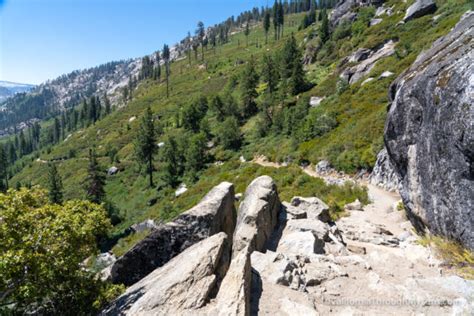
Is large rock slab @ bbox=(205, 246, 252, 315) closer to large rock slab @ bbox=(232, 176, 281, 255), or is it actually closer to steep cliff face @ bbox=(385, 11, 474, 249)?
large rock slab @ bbox=(232, 176, 281, 255)

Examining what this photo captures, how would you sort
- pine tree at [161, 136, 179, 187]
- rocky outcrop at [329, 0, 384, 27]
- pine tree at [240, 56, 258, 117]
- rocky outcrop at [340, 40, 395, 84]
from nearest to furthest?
rocky outcrop at [340, 40, 395, 84], pine tree at [161, 136, 179, 187], pine tree at [240, 56, 258, 117], rocky outcrop at [329, 0, 384, 27]

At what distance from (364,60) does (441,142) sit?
53111 millimetres

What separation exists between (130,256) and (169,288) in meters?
4.98

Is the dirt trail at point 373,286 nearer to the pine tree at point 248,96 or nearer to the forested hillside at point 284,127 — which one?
the forested hillside at point 284,127

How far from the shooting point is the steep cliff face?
880 cm

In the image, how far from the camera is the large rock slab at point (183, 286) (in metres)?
7.50

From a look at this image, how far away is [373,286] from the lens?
8820mm

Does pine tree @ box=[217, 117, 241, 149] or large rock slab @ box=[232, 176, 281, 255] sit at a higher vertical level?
pine tree @ box=[217, 117, 241, 149]

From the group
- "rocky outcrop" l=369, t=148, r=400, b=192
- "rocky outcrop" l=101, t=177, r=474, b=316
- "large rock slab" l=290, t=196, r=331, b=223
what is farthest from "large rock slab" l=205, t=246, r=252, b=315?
"rocky outcrop" l=369, t=148, r=400, b=192

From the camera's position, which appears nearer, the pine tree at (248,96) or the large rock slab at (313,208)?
the large rock slab at (313,208)

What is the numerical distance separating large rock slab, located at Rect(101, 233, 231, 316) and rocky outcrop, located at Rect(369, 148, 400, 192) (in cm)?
1731

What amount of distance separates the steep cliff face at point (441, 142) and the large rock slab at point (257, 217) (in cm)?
647

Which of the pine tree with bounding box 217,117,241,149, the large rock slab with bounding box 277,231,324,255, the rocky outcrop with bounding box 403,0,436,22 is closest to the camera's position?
the large rock slab with bounding box 277,231,324,255

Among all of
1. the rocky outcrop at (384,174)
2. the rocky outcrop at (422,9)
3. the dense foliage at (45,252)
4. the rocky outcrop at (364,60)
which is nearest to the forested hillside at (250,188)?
the dense foliage at (45,252)
